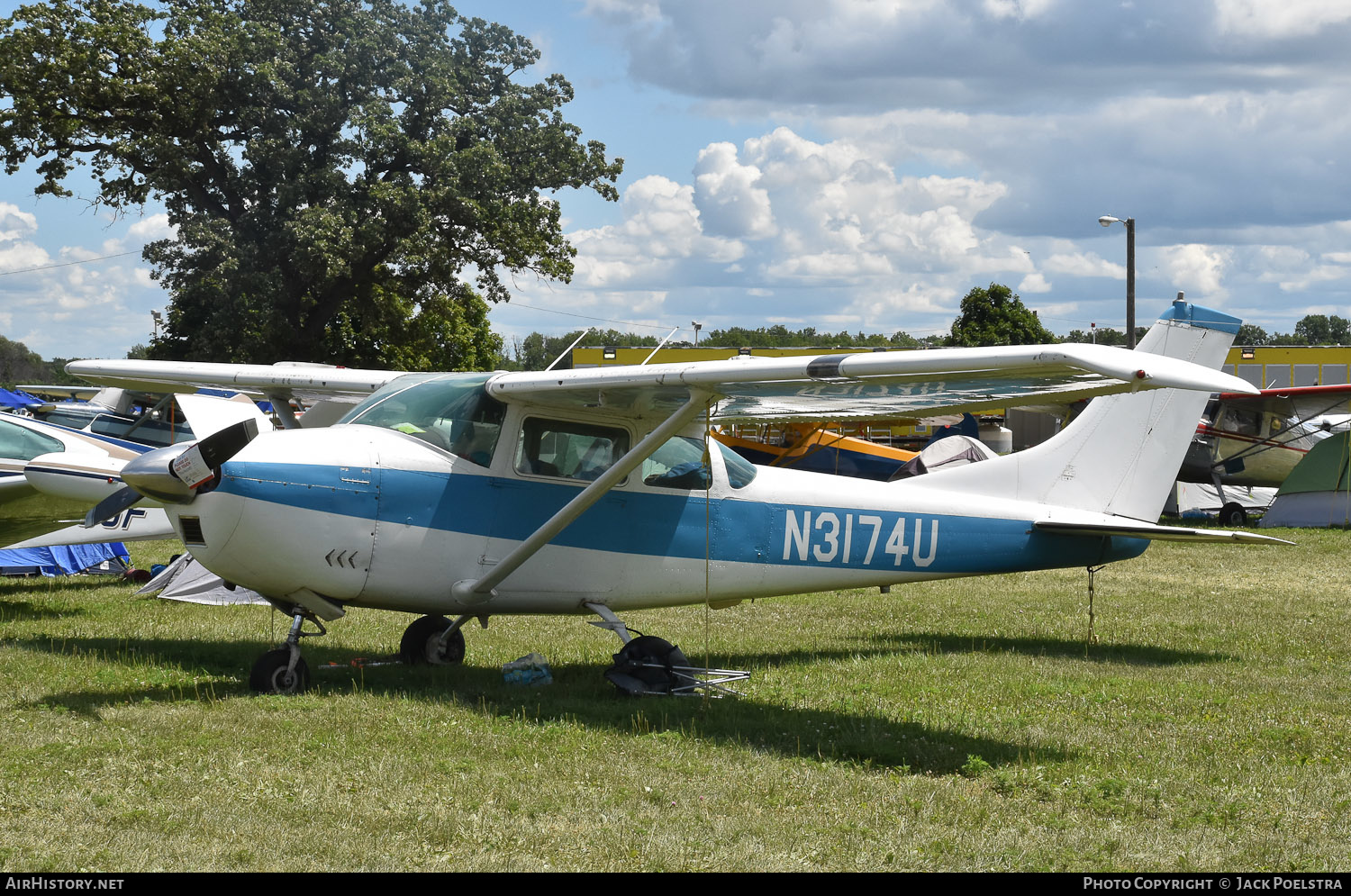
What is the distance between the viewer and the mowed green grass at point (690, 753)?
4762mm

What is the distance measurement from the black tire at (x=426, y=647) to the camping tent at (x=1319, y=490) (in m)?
18.7

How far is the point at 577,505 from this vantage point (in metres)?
7.61

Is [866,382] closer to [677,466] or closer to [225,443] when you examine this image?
[677,466]

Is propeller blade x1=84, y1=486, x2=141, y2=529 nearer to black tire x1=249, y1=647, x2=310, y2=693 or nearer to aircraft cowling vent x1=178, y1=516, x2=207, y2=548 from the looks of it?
aircraft cowling vent x1=178, y1=516, x2=207, y2=548

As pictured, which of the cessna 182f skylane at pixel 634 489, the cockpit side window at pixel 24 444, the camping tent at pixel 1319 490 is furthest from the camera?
the camping tent at pixel 1319 490

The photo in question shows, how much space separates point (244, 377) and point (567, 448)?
3.32m

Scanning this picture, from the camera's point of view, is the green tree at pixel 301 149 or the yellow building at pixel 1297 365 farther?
the yellow building at pixel 1297 365

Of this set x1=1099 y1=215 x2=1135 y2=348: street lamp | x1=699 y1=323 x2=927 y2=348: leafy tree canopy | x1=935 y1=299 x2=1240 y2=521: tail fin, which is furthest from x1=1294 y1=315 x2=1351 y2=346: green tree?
x1=935 y1=299 x2=1240 y2=521: tail fin

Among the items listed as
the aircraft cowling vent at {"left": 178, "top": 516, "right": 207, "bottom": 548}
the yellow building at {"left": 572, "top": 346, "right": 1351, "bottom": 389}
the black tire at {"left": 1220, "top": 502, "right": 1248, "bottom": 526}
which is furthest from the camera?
the yellow building at {"left": 572, "top": 346, "right": 1351, "bottom": 389}

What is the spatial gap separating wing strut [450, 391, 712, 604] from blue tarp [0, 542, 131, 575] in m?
8.36

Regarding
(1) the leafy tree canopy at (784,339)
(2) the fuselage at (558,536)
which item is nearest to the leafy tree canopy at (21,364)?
(1) the leafy tree canopy at (784,339)

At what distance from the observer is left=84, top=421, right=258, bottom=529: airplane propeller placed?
6668 mm

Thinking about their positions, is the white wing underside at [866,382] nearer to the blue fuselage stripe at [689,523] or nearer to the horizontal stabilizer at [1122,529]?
the blue fuselage stripe at [689,523]

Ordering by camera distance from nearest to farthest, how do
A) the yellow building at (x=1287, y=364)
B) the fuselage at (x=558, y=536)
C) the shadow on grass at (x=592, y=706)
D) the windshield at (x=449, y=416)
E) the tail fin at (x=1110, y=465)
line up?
the shadow on grass at (x=592, y=706) → the fuselage at (x=558, y=536) → the windshield at (x=449, y=416) → the tail fin at (x=1110, y=465) → the yellow building at (x=1287, y=364)
